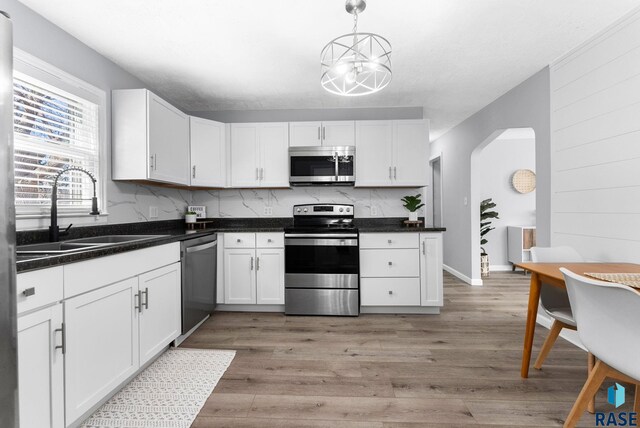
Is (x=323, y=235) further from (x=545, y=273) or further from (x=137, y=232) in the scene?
(x=545, y=273)

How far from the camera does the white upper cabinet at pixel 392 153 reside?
11.5 feet

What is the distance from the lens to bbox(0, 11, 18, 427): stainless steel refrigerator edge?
0.88m

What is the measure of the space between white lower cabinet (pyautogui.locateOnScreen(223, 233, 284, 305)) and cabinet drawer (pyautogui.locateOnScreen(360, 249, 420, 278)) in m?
0.90

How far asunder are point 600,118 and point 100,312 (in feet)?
11.8

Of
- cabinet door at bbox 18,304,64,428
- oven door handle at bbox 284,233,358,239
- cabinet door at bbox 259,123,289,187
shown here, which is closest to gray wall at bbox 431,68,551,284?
oven door handle at bbox 284,233,358,239

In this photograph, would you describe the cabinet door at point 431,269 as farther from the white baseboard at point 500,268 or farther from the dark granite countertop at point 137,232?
the white baseboard at point 500,268

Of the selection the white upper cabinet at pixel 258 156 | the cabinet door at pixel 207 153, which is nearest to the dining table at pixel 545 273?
the white upper cabinet at pixel 258 156

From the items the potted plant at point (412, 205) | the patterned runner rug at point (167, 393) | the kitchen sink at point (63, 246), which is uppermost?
the potted plant at point (412, 205)

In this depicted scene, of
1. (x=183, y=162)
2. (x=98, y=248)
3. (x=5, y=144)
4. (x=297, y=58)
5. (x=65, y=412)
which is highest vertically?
(x=297, y=58)

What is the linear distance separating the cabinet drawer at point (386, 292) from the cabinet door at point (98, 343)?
6.92 ft

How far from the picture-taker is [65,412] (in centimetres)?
139

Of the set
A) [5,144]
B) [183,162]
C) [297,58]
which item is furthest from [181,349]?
[297,58]

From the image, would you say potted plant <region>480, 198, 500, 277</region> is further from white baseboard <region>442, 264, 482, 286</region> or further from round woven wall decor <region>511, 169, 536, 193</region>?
round woven wall decor <region>511, 169, 536, 193</region>

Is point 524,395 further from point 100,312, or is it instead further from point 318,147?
point 318,147
